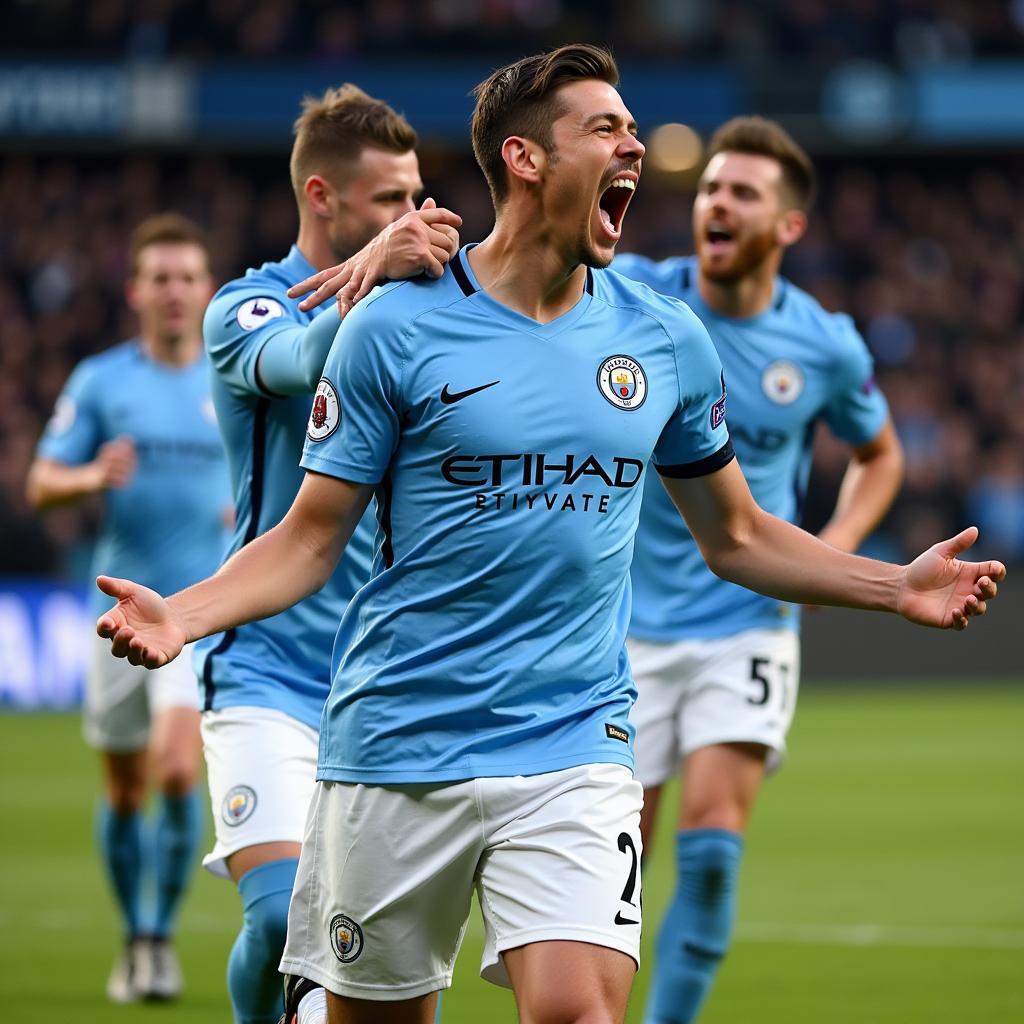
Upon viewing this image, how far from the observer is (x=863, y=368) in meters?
6.61

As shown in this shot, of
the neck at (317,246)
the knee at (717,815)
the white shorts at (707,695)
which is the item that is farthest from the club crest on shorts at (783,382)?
the neck at (317,246)

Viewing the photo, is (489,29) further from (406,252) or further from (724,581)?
(406,252)

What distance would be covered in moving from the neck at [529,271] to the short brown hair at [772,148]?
9.12ft

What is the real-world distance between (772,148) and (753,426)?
1.00 m

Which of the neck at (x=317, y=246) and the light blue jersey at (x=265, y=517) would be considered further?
the neck at (x=317, y=246)

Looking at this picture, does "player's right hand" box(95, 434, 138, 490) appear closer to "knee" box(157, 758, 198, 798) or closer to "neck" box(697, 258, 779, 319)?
"knee" box(157, 758, 198, 798)

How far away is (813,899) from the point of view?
30.2ft

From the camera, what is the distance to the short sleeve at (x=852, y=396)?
657 centimetres

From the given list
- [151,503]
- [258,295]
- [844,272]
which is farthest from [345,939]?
[844,272]

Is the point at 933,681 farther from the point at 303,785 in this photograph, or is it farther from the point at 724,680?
the point at 303,785

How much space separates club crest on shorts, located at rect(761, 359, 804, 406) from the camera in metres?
6.36

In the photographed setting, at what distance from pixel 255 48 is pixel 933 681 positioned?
12617mm

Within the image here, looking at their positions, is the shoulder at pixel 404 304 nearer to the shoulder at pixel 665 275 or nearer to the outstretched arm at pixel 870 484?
the shoulder at pixel 665 275

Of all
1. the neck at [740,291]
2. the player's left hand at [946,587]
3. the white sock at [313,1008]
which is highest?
the neck at [740,291]
